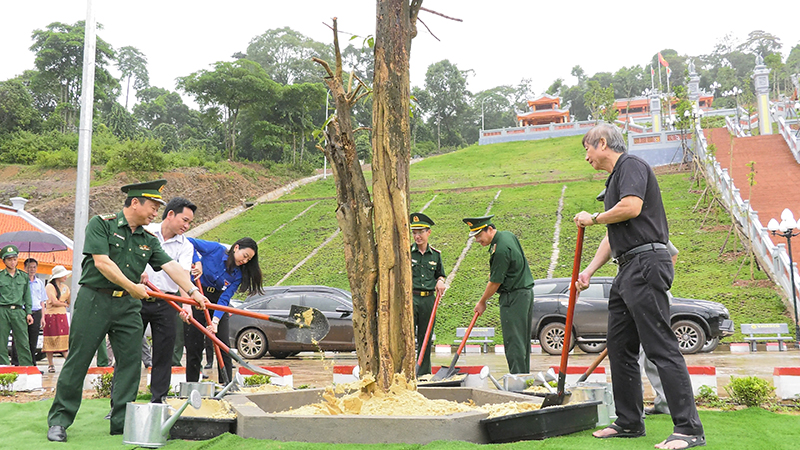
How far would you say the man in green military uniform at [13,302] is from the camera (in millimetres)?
7907

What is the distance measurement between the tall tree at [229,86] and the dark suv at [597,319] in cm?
2655

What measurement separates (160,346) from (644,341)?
3.45 metres

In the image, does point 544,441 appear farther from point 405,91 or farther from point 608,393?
point 405,91

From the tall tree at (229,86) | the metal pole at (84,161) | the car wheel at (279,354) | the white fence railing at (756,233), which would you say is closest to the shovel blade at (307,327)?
the metal pole at (84,161)

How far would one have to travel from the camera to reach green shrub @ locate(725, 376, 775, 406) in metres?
4.70

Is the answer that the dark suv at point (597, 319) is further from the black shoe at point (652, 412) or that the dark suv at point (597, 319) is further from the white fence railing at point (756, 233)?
the black shoe at point (652, 412)

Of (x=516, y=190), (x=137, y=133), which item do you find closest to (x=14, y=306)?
(x=516, y=190)

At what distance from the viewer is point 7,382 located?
641cm

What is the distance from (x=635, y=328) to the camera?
357 centimetres

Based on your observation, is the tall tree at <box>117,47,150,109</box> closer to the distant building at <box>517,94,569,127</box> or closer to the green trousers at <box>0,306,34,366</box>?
the distant building at <box>517,94,569,127</box>

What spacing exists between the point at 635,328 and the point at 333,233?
21.5 metres

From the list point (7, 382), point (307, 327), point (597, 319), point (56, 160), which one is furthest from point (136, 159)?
point (307, 327)

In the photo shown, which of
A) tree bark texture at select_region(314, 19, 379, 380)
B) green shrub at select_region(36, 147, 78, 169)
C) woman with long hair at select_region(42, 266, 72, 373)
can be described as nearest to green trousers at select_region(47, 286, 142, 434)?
tree bark texture at select_region(314, 19, 379, 380)

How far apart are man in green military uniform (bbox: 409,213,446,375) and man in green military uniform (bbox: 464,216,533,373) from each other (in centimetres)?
84
